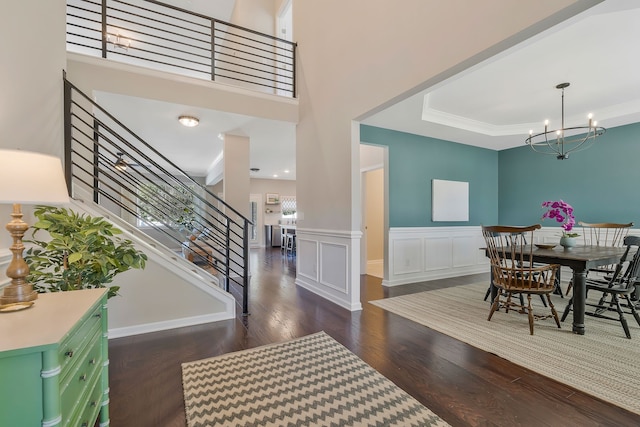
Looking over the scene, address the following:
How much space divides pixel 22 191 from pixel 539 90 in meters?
4.97

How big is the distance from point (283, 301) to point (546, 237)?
16.2 ft

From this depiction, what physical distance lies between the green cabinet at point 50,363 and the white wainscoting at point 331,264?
246 cm

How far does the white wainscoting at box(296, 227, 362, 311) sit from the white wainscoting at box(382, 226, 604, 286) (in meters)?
1.22

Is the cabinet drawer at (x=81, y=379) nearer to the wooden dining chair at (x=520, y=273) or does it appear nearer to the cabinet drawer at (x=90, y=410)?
the cabinet drawer at (x=90, y=410)

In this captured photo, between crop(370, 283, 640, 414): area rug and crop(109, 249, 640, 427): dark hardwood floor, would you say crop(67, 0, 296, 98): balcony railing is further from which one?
crop(370, 283, 640, 414): area rug

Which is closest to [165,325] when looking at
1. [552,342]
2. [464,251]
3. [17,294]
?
[17,294]

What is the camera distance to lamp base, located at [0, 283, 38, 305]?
1.12 m

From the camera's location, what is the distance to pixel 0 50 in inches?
69.0

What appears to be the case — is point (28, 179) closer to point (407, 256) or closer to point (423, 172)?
point (407, 256)

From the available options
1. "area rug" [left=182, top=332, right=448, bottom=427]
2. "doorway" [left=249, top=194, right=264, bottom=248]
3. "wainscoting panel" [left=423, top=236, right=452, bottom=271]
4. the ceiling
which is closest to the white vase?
"wainscoting panel" [left=423, top=236, right=452, bottom=271]

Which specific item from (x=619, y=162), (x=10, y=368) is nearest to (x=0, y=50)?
(x=10, y=368)

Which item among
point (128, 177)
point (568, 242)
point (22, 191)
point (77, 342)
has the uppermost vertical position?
point (128, 177)

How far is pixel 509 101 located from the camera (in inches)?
154

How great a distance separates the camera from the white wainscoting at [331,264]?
3.29 m
